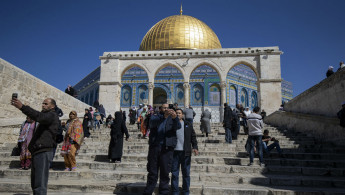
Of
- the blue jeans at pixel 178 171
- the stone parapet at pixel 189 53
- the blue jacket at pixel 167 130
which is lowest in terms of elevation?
the blue jeans at pixel 178 171

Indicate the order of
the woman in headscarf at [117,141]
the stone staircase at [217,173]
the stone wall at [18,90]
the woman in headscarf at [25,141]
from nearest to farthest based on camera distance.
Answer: the stone staircase at [217,173], the woman in headscarf at [25,141], the woman in headscarf at [117,141], the stone wall at [18,90]

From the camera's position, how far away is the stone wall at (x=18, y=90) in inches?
237

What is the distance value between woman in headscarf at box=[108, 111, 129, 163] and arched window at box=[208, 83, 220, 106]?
16.2 m

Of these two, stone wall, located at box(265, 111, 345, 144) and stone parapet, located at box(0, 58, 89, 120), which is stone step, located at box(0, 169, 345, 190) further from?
stone parapet, located at box(0, 58, 89, 120)

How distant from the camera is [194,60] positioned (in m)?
13.5

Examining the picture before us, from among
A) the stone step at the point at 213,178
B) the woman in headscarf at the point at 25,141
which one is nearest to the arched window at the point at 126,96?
the woman in headscarf at the point at 25,141

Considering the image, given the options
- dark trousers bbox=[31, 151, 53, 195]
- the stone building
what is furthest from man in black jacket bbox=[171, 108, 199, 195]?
the stone building

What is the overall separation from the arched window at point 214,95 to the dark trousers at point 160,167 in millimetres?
17899

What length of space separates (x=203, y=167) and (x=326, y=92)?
429 centimetres

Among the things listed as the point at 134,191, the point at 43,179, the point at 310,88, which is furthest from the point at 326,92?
the point at 43,179

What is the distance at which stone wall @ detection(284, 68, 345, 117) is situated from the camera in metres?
5.67

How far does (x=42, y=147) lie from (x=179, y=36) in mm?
20063

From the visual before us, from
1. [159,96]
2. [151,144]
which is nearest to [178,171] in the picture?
[151,144]

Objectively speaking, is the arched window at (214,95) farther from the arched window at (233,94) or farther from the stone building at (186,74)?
the arched window at (233,94)
